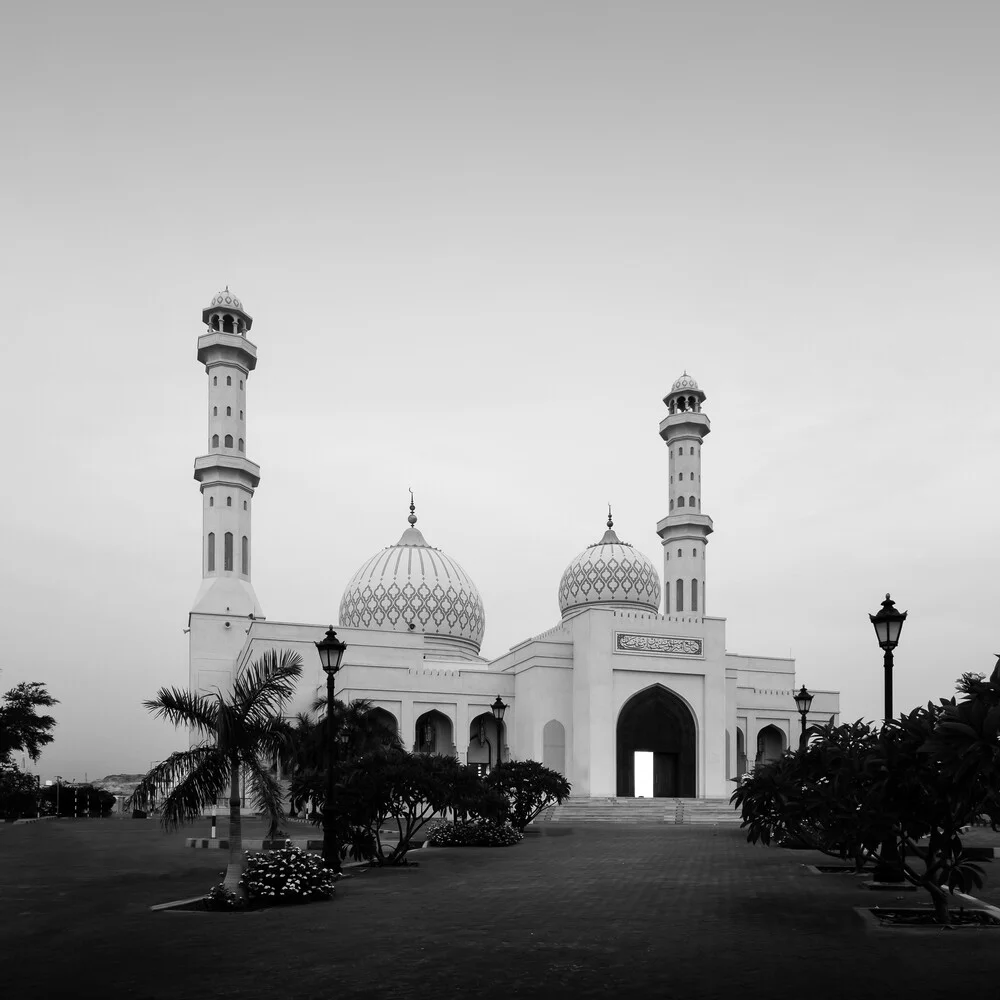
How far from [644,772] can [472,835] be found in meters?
20.2

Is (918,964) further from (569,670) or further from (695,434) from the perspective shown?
(695,434)

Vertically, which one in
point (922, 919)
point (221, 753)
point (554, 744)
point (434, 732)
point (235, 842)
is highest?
point (221, 753)

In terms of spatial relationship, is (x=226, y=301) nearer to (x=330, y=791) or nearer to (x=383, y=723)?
(x=383, y=723)

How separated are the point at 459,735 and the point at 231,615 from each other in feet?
31.2

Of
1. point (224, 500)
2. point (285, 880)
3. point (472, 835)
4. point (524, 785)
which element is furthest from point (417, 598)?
point (285, 880)

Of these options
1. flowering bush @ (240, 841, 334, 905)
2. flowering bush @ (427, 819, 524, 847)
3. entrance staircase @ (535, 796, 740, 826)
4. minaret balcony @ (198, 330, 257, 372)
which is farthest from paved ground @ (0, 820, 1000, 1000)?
minaret balcony @ (198, 330, 257, 372)

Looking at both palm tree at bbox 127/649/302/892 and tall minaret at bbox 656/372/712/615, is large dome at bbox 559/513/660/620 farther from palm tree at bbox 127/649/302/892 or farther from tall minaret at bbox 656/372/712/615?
palm tree at bbox 127/649/302/892

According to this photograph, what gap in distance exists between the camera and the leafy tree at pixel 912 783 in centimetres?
840

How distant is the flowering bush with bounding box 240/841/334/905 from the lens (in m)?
12.8

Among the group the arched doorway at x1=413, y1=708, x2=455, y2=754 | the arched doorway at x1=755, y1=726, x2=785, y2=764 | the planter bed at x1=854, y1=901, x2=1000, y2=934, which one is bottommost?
the arched doorway at x1=755, y1=726, x2=785, y2=764

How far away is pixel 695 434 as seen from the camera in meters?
47.9

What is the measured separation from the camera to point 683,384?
49.1m

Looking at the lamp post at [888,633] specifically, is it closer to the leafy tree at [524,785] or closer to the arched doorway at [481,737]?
the leafy tree at [524,785]

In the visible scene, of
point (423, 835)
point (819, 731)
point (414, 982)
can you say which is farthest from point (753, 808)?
point (423, 835)
